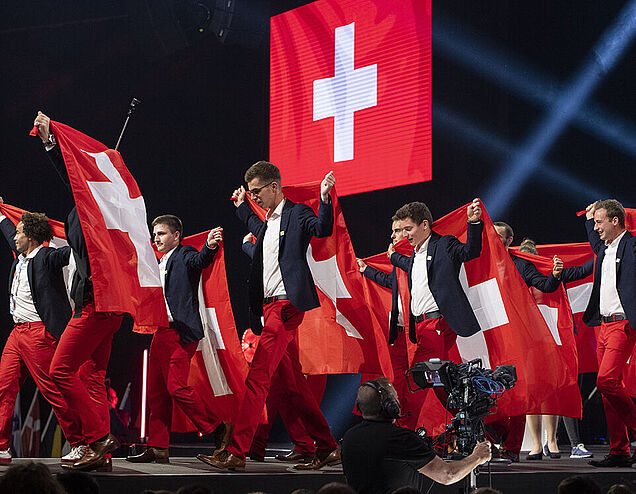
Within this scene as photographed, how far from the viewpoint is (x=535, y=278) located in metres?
6.67

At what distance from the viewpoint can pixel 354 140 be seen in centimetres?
868

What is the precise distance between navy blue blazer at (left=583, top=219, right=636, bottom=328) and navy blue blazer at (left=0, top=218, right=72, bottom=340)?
3685 millimetres

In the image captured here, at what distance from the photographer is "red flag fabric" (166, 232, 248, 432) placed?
6.12 metres

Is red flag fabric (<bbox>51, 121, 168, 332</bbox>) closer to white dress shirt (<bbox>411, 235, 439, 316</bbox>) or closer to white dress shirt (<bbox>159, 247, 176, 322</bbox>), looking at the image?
white dress shirt (<bbox>159, 247, 176, 322</bbox>)

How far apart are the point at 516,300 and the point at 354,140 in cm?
315

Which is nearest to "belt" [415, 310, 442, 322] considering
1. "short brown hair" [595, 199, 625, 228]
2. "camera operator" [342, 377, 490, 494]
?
"short brown hair" [595, 199, 625, 228]

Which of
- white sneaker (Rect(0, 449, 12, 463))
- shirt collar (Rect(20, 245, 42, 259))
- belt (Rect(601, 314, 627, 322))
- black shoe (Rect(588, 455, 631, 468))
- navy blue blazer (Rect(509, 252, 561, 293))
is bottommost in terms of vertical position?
black shoe (Rect(588, 455, 631, 468))

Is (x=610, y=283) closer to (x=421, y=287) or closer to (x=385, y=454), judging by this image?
(x=421, y=287)

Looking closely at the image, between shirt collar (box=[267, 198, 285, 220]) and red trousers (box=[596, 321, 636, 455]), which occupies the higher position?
shirt collar (box=[267, 198, 285, 220])

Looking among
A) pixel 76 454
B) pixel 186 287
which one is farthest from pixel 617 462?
pixel 76 454

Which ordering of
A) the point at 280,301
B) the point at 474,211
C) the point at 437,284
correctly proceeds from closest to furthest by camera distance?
the point at 280,301 < the point at 474,211 < the point at 437,284

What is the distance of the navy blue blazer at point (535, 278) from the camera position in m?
6.53

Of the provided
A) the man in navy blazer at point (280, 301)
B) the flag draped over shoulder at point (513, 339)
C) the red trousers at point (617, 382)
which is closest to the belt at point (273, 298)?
the man in navy blazer at point (280, 301)

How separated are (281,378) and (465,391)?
1.55 m
